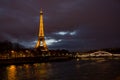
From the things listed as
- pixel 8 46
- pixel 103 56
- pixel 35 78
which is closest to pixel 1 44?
pixel 8 46

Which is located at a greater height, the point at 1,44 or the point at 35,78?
the point at 1,44

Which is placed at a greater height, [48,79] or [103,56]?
[103,56]

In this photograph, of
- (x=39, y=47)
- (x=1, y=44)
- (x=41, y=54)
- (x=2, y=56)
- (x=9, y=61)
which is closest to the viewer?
(x=9, y=61)

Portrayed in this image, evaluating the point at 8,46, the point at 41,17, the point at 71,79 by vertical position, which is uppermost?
the point at 41,17

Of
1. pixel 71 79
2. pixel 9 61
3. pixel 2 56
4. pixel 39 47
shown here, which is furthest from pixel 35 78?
pixel 39 47

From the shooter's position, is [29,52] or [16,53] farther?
[29,52]

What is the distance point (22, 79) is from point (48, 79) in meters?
2.31

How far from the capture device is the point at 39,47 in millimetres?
75438

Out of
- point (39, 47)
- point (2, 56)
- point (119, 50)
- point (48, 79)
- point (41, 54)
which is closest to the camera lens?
point (48, 79)

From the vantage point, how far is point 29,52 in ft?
258

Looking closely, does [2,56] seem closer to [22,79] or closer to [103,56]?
[22,79]

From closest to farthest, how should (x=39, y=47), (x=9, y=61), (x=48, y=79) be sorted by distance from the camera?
(x=48, y=79)
(x=9, y=61)
(x=39, y=47)

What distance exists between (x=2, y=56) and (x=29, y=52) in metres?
17.0

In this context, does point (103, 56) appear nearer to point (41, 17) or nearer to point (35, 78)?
point (41, 17)
